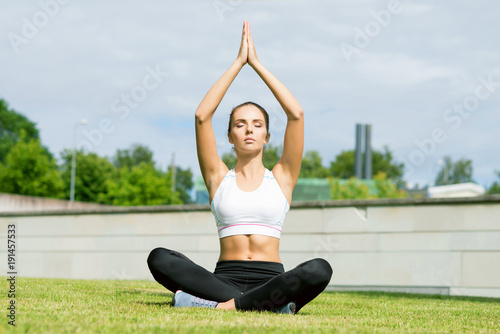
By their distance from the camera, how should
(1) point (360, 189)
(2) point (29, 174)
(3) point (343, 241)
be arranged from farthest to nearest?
(1) point (360, 189), (2) point (29, 174), (3) point (343, 241)

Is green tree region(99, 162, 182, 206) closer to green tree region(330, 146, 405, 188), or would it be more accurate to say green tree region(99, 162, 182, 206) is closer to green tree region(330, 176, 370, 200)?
green tree region(330, 176, 370, 200)

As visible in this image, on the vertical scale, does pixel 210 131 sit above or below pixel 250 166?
above

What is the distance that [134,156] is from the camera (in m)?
102

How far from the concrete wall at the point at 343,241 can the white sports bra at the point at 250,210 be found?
7.34 metres

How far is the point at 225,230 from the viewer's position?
4812mm

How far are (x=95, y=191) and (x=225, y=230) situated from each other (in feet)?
169

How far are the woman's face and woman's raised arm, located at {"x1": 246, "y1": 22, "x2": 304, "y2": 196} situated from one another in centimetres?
22

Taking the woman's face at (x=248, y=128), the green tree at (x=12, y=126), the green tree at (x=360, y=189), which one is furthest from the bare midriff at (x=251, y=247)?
the green tree at (x=12, y=126)

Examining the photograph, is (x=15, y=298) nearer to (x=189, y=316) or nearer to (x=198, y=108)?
(x=189, y=316)

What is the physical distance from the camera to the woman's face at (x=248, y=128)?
5.01 meters

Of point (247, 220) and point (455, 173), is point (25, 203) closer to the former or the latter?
point (247, 220)

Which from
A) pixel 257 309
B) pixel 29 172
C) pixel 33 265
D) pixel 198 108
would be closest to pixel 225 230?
pixel 257 309

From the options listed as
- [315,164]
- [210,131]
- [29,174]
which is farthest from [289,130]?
[315,164]

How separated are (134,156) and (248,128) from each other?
9851 centimetres
